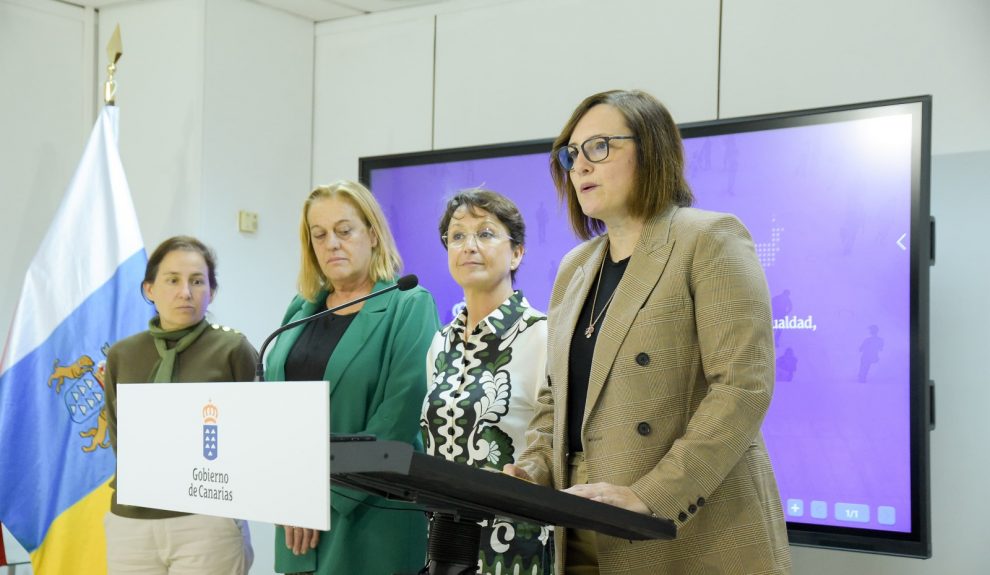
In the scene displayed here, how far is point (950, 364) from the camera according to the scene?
3.26 m

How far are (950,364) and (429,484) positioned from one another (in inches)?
96.5

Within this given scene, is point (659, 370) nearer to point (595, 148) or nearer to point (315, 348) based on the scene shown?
point (595, 148)

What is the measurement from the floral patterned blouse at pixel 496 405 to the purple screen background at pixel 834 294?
0.95 m

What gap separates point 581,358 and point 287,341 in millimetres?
1478

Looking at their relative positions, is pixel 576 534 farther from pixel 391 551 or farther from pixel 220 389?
pixel 391 551

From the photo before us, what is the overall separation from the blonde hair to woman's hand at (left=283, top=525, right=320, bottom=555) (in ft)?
2.21

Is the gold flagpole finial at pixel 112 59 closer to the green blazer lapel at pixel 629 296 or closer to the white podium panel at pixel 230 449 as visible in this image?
the white podium panel at pixel 230 449

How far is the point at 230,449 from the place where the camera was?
1.52 m

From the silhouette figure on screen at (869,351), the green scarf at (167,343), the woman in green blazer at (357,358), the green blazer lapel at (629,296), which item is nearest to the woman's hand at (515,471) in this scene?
the green blazer lapel at (629,296)

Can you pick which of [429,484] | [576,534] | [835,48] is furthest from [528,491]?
[835,48]

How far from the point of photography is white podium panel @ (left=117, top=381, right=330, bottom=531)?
54.2 inches

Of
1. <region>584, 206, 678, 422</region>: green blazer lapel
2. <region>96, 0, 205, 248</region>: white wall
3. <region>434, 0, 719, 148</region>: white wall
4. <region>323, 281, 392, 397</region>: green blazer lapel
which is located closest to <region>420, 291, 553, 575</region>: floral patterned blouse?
<region>323, 281, 392, 397</region>: green blazer lapel

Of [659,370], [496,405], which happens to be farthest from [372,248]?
[659,370]

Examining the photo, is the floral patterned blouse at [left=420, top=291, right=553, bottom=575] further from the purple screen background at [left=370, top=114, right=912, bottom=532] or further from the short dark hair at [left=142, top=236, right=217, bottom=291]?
the short dark hair at [left=142, top=236, right=217, bottom=291]
